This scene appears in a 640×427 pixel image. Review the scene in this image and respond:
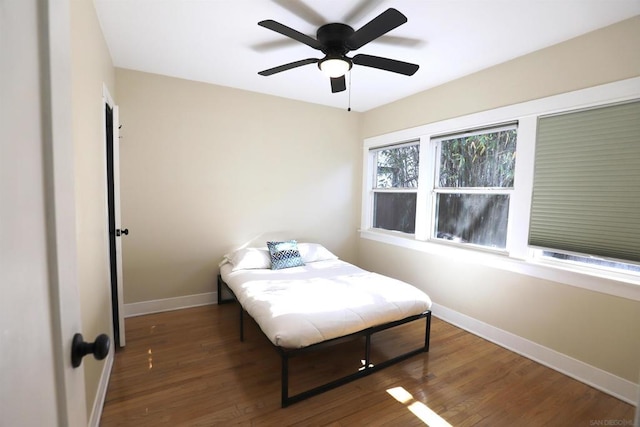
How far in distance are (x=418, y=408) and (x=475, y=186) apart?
6.99 feet

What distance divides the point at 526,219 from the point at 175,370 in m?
3.13

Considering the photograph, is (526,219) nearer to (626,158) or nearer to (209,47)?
(626,158)

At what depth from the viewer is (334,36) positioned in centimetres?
210

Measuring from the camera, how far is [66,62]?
72 cm

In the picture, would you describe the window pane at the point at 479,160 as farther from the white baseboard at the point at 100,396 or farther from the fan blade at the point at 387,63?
the white baseboard at the point at 100,396

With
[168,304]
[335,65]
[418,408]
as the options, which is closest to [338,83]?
[335,65]

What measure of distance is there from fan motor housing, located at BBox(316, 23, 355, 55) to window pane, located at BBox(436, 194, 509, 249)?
78.0 inches

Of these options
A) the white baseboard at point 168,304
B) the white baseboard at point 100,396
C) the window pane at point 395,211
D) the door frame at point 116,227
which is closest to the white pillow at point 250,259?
the white baseboard at point 168,304

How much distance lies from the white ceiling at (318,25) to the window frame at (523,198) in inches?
18.2

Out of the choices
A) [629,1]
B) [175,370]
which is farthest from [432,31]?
[175,370]

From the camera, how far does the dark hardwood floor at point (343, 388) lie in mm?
1813

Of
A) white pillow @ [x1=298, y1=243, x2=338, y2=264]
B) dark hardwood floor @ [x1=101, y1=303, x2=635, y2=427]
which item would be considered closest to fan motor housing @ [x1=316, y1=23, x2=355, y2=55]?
white pillow @ [x1=298, y1=243, x2=338, y2=264]

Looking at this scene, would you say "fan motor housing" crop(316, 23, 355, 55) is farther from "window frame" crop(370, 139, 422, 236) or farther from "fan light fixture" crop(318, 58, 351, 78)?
"window frame" crop(370, 139, 422, 236)

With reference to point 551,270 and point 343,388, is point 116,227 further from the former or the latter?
point 551,270
